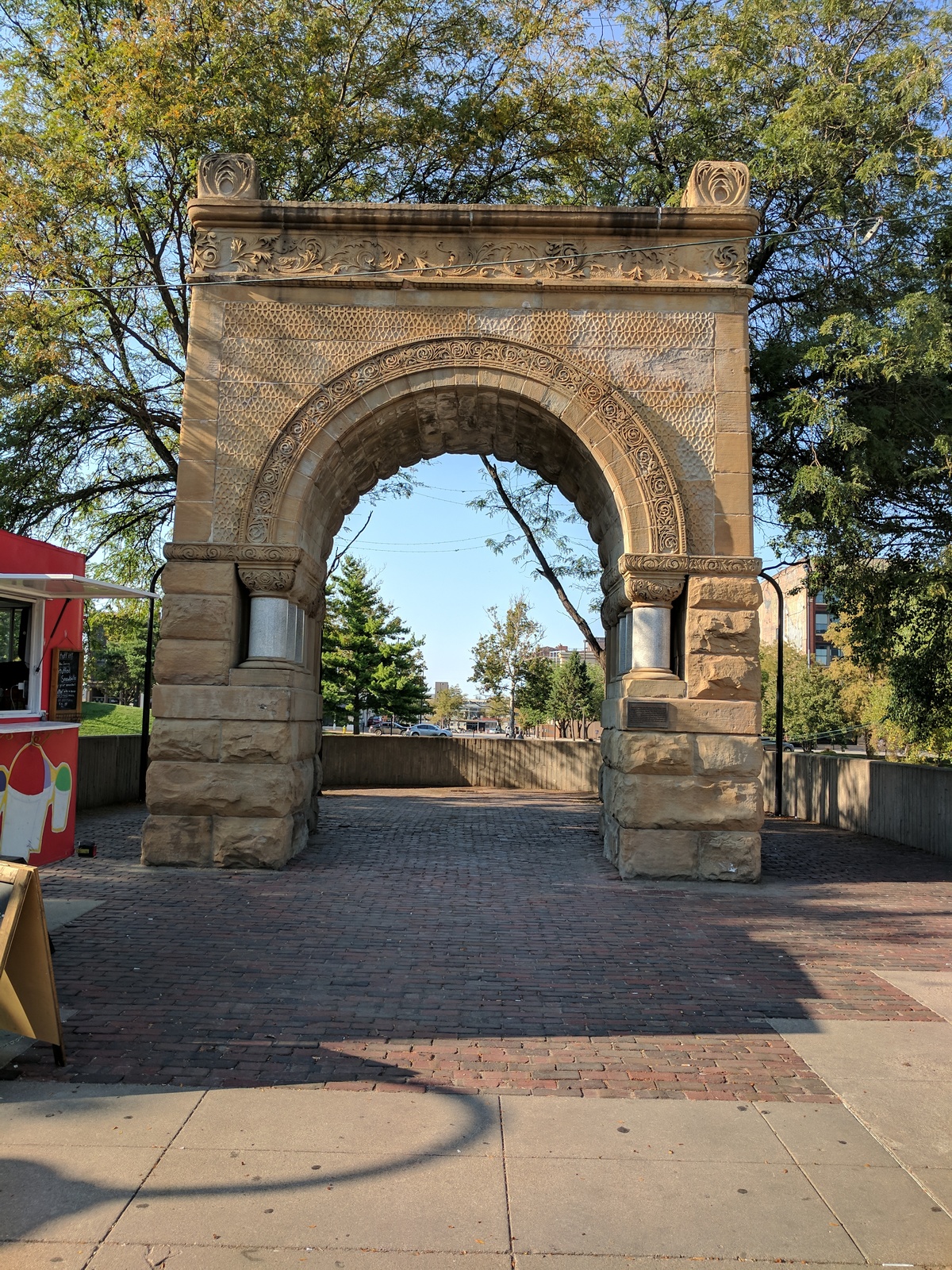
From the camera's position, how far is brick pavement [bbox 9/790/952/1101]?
486 centimetres

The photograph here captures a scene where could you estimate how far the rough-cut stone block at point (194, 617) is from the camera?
10.2 metres

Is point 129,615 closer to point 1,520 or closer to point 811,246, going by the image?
point 1,520

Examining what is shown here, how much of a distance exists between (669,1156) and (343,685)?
34.8m

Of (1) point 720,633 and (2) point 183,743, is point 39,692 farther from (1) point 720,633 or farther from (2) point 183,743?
(1) point 720,633

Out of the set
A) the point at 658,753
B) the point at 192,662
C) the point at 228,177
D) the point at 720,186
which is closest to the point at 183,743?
the point at 192,662

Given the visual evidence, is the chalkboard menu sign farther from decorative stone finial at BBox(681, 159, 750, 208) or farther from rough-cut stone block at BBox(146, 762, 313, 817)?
decorative stone finial at BBox(681, 159, 750, 208)

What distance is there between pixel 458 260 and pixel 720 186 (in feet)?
10.0

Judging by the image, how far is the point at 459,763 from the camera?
76.5 feet

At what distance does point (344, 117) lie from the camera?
15180 mm

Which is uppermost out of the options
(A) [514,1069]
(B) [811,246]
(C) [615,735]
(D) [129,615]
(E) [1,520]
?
(B) [811,246]

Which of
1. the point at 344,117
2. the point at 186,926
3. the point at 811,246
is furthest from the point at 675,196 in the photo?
the point at 186,926

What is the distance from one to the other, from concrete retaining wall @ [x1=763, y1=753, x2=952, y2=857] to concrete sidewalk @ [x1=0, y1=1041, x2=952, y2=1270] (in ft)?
33.1

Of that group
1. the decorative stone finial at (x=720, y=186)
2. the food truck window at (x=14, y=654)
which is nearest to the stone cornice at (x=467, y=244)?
the decorative stone finial at (x=720, y=186)

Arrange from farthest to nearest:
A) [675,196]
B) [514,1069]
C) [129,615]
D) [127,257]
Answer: [129,615], [127,257], [675,196], [514,1069]
